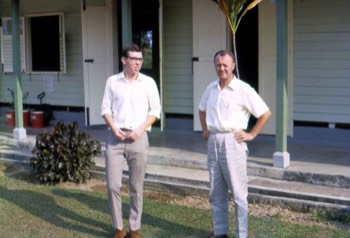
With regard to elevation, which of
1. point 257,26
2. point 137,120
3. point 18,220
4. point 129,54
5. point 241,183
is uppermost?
point 257,26

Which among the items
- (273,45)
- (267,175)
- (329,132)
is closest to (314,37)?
(273,45)

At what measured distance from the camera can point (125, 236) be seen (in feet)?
16.0

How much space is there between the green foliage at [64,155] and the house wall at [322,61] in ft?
9.85

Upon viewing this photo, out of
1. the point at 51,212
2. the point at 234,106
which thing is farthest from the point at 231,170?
the point at 51,212

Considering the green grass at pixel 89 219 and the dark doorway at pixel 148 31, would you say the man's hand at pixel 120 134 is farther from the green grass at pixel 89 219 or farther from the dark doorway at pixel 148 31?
the dark doorway at pixel 148 31

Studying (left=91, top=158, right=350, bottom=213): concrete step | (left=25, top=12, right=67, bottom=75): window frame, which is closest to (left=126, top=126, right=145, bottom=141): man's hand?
(left=91, top=158, right=350, bottom=213): concrete step

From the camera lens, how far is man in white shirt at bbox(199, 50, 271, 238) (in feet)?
14.3

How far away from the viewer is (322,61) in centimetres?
757

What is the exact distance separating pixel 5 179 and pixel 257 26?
4180mm

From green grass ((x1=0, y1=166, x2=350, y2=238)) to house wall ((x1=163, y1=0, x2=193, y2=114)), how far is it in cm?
307

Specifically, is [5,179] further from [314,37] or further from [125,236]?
[314,37]

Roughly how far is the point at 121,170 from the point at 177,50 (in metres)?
4.59

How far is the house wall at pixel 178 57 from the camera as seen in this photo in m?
8.84

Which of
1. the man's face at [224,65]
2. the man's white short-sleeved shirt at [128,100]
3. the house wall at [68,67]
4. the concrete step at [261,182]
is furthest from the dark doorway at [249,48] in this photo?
the man's face at [224,65]
